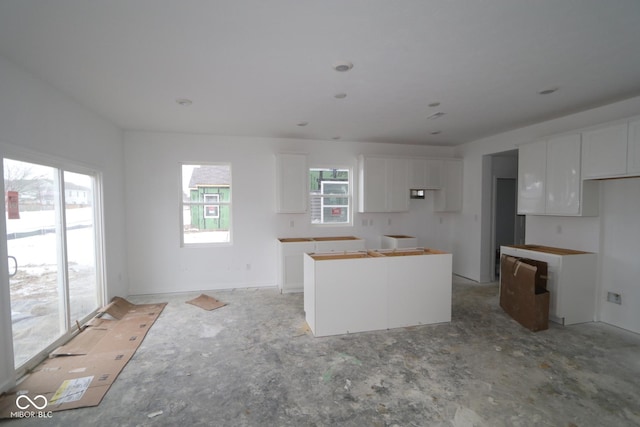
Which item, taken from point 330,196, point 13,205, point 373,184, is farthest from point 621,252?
point 13,205

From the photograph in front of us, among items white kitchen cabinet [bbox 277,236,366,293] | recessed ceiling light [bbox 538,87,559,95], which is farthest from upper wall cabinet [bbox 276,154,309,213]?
recessed ceiling light [bbox 538,87,559,95]

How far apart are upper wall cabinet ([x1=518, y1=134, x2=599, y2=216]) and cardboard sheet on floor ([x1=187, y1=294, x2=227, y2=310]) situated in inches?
192

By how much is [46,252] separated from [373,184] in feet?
15.5

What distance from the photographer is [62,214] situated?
10.4 ft

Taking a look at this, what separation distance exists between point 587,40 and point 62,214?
518 cm

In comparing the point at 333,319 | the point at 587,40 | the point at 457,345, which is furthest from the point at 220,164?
the point at 587,40

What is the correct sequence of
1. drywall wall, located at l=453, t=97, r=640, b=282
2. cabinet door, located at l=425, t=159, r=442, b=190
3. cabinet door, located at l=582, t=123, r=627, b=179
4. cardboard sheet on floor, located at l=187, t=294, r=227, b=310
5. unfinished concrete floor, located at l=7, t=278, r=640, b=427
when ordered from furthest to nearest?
cabinet door, located at l=425, t=159, r=442, b=190 → cardboard sheet on floor, located at l=187, t=294, r=227, b=310 → drywall wall, located at l=453, t=97, r=640, b=282 → cabinet door, located at l=582, t=123, r=627, b=179 → unfinished concrete floor, located at l=7, t=278, r=640, b=427

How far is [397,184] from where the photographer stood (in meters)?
5.57

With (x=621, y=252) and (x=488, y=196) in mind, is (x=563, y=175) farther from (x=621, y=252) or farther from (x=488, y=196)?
(x=488, y=196)

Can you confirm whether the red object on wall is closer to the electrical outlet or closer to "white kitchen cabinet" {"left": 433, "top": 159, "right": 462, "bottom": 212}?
"white kitchen cabinet" {"left": 433, "top": 159, "right": 462, "bottom": 212}

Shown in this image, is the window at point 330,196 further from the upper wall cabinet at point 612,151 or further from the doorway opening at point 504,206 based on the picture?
the upper wall cabinet at point 612,151

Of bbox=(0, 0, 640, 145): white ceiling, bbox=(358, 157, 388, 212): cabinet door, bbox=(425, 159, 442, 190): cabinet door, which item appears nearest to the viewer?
bbox=(0, 0, 640, 145): white ceiling

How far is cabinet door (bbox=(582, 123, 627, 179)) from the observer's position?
3.15 metres

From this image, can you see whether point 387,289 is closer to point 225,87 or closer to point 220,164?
point 225,87
